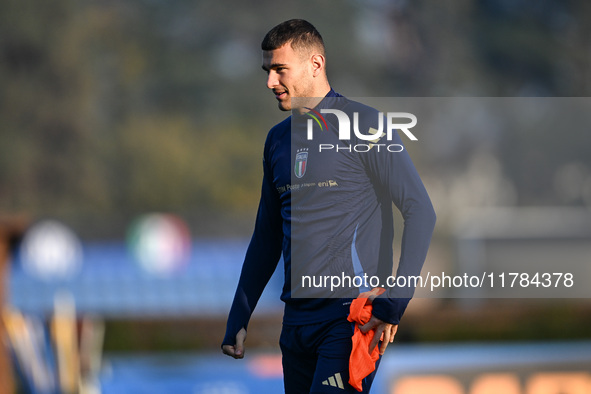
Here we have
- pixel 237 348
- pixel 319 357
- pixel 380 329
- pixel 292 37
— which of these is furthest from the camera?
pixel 237 348

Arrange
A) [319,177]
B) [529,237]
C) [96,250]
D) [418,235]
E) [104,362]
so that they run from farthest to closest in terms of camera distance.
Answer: [529,237]
[96,250]
[104,362]
[319,177]
[418,235]

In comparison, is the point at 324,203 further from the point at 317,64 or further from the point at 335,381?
the point at 335,381

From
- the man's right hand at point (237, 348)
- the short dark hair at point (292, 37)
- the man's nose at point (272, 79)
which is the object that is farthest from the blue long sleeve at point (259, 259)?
the short dark hair at point (292, 37)

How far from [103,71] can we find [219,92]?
406 cm

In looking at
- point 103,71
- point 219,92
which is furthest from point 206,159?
point 103,71

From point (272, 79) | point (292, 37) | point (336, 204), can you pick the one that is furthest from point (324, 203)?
point (292, 37)

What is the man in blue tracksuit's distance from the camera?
12.0 ft

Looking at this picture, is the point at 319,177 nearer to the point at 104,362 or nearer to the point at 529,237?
the point at 104,362

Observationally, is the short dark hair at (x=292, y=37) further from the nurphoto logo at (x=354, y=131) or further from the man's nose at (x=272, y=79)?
the nurphoto logo at (x=354, y=131)

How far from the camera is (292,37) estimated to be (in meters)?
3.80

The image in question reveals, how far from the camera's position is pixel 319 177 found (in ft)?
12.4

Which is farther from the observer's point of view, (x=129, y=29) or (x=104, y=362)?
(x=129, y=29)

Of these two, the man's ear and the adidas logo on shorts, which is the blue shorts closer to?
the adidas logo on shorts

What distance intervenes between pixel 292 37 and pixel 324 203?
0.72 m
